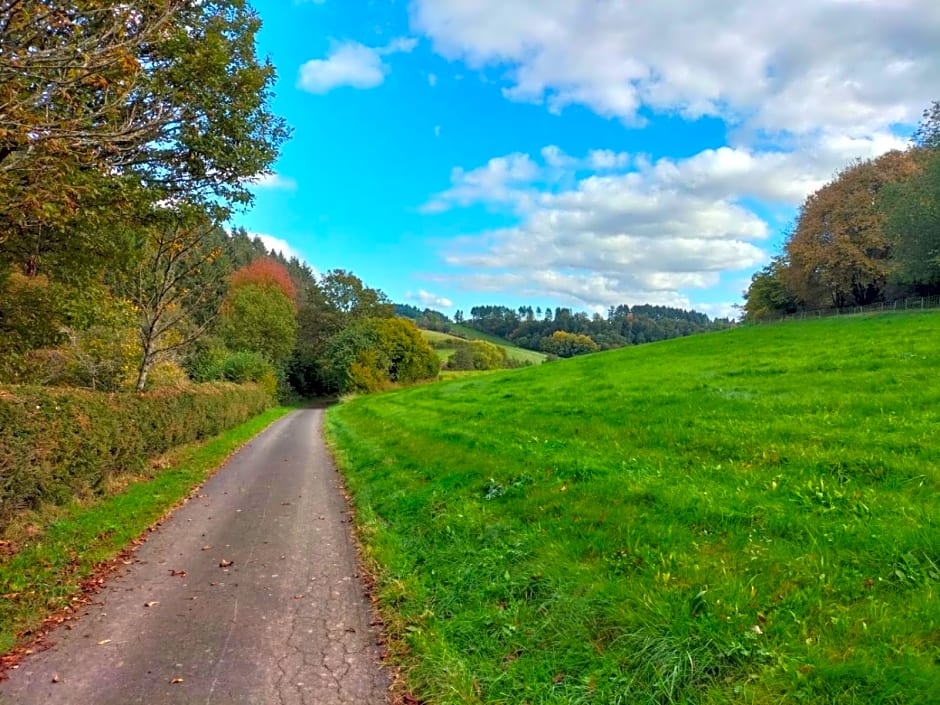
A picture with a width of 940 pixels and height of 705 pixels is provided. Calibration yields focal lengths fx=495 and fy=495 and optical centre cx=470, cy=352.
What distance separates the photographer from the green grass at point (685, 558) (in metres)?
3.22

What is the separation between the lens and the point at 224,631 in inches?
182

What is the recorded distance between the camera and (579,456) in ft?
27.3

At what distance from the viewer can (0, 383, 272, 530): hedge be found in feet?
24.8

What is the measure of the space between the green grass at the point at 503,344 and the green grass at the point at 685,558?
66.0m

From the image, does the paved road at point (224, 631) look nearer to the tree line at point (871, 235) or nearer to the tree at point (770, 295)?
the tree line at point (871, 235)

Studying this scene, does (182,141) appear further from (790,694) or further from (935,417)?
(935,417)

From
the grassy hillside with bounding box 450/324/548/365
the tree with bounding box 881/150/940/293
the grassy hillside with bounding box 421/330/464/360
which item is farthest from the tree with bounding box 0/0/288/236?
the grassy hillside with bounding box 421/330/464/360

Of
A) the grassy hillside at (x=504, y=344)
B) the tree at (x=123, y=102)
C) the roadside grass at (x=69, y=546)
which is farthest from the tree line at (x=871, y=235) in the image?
the grassy hillside at (x=504, y=344)

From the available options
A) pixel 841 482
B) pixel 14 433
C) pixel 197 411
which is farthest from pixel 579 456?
pixel 197 411

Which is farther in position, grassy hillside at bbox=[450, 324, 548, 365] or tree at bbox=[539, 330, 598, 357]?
grassy hillside at bbox=[450, 324, 548, 365]

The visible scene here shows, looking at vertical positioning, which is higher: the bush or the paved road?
the bush

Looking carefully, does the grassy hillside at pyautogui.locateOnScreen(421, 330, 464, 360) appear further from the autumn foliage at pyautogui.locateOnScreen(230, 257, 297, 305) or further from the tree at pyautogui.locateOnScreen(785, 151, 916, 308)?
the tree at pyautogui.locateOnScreen(785, 151, 916, 308)

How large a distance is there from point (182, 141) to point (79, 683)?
840 cm

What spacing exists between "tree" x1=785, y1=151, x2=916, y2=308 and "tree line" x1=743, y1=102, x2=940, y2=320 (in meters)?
0.07
